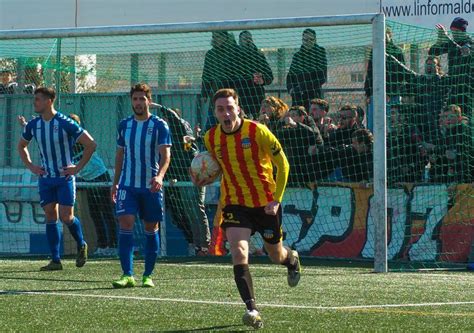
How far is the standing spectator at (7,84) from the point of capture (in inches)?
686

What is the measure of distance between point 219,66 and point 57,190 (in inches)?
137

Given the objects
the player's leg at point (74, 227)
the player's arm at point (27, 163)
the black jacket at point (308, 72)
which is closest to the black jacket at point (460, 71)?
the black jacket at point (308, 72)

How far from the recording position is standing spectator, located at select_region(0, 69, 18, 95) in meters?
17.4

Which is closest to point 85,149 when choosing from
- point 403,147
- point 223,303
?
point 223,303

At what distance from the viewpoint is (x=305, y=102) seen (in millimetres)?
15617

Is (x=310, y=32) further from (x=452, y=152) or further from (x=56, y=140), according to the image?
(x=56, y=140)

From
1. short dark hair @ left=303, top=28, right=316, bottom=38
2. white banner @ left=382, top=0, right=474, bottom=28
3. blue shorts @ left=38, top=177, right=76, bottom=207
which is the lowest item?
blue shorts @ left=38, top=177, right=76, bottom=207

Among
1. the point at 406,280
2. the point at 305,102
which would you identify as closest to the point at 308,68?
the point at 305,102

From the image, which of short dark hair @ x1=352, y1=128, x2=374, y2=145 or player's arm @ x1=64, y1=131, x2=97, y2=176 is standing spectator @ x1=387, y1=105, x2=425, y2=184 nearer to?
short dark hair @ x1=352, y1=128, x2=374, y2=145

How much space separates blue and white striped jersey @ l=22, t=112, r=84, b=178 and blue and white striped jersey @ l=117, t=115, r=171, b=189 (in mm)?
1656

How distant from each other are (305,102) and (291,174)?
3.18 ft

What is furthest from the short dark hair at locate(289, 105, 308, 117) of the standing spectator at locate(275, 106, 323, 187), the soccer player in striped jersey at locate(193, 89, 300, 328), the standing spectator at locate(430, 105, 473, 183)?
the soccer player in striped jersey at locate(193, 89, 300, 328)

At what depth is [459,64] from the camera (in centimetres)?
1452

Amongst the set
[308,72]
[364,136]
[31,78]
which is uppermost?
[31,78]
